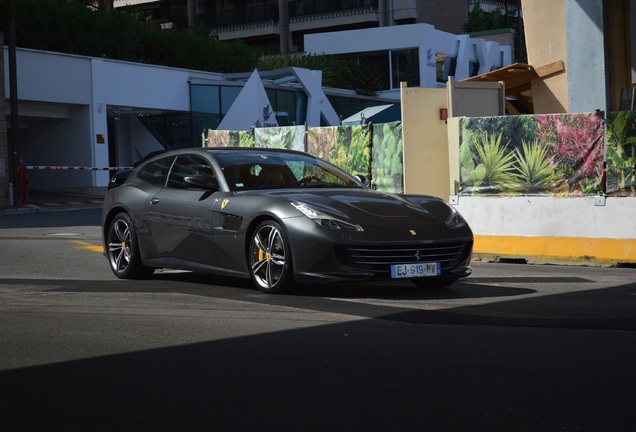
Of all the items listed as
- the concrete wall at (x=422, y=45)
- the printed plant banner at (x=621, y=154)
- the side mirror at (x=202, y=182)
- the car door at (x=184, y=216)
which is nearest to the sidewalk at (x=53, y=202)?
the car door at (x=184, y=216)

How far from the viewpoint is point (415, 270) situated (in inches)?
Result: 395

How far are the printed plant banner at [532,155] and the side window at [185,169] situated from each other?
16.5 feet

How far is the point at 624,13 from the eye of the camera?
2222cm

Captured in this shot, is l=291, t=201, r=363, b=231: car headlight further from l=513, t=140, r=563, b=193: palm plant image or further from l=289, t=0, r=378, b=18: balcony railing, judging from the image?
l=289, t=0, r=378, b=18: balcony railing

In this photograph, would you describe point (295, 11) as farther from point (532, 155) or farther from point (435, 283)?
point (435, 283)

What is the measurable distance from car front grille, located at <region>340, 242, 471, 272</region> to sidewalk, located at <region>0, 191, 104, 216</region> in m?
23.4

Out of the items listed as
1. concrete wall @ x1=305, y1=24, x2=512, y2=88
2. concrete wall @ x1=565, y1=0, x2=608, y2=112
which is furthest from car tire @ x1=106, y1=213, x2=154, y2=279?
concrete wall @ x1=305, y1=24, x2=512, y2=88

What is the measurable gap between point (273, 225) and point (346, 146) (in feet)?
26.5

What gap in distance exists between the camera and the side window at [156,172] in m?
12.0

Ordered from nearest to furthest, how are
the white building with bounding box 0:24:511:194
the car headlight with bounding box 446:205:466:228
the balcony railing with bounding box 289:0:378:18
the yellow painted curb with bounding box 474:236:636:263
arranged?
the car headlight with bounding box 446:205:466:228 → the yellow painted curb with bounding box 474:236:636:263 → the white building with bounding box 0:24:511:194 → the balcony railing with bounding box 289:0:378:18

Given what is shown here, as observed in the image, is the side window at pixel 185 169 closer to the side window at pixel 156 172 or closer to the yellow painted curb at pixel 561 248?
the side window at pixel 156 172

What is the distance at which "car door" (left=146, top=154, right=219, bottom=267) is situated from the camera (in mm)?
11039

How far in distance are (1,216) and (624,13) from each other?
666 inches

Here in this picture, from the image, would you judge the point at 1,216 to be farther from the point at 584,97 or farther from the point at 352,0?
the point at 352,0
